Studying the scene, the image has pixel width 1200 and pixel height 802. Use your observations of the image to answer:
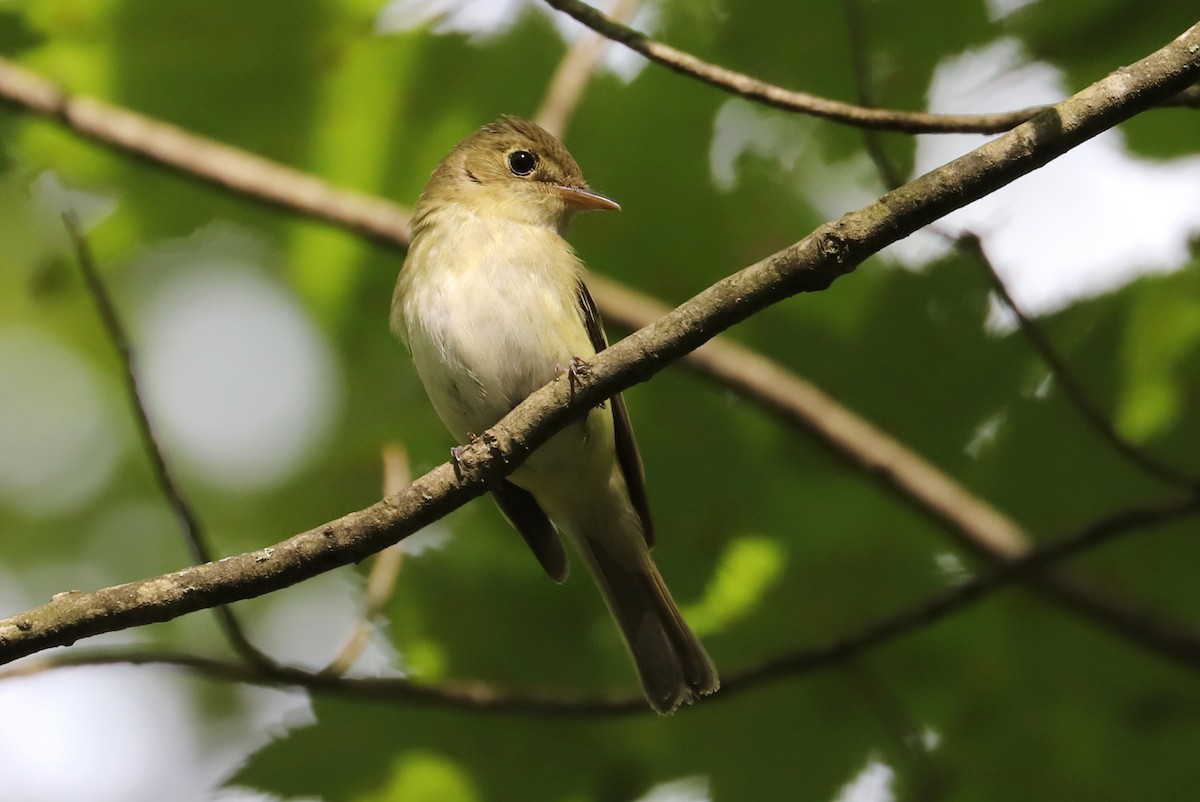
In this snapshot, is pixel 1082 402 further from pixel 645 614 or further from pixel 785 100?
pixel 645 614

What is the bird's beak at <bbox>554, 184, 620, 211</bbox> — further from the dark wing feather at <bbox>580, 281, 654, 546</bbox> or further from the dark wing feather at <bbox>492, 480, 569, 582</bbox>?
the dark wing feather at <bbox>492, 480, 569, 582</bbox>

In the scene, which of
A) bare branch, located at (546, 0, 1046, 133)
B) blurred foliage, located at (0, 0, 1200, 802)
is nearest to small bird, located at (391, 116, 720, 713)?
blurred foliage, located at (0, 0, 1200, 802)

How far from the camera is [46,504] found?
30.7 feet

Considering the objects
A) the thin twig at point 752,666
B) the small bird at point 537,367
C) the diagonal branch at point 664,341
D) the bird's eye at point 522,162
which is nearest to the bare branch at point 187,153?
the small bird at point 537,367

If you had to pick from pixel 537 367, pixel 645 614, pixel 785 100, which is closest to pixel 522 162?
pixel 537 367

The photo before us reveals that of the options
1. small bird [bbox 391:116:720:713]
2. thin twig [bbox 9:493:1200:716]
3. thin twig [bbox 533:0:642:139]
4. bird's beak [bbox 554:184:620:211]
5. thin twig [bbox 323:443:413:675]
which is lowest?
thin twig [bbox 9:493:1200:716]

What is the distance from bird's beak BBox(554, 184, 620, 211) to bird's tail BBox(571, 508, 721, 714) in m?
1.26

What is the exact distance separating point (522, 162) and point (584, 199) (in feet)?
2.14

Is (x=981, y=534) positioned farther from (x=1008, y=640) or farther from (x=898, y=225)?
(x=898, y=225)

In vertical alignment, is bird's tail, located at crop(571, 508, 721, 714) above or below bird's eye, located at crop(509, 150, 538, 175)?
below

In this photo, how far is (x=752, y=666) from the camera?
15.2 feet

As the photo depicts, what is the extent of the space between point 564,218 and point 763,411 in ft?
4.62

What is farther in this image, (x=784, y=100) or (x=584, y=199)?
(x=584, y=199)

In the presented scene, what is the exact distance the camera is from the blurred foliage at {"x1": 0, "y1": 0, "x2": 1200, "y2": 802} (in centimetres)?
455
